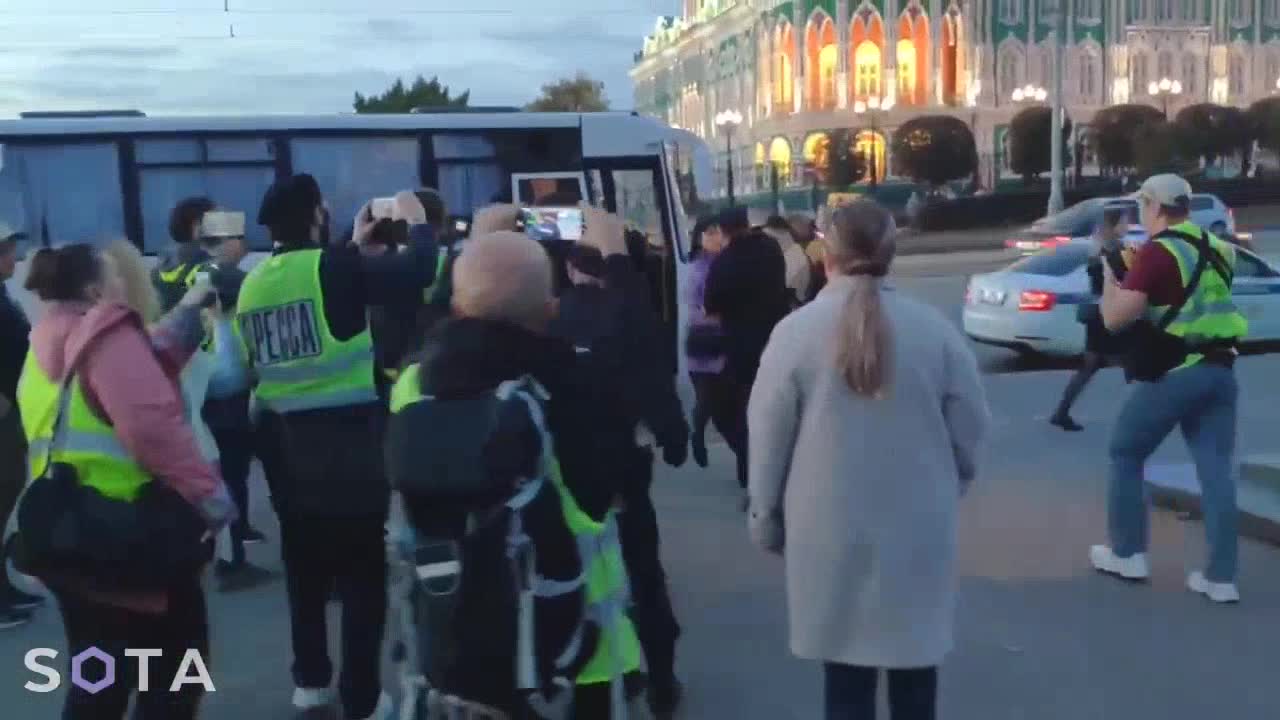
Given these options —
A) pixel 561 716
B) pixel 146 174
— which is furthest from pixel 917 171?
pixel 561 716

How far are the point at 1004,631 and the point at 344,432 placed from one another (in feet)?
10.5

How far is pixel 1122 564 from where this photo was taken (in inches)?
285

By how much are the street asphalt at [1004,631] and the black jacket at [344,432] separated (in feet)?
3.91

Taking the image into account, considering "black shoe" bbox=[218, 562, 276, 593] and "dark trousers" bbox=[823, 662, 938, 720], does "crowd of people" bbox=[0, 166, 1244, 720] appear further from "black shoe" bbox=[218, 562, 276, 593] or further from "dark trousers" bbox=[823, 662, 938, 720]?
"black shoe" bbox=[218, 562, 276, 593]

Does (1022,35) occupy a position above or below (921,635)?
above

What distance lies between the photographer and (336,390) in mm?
4973

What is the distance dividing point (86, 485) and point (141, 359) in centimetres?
36

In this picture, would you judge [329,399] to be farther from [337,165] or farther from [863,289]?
[337,165]

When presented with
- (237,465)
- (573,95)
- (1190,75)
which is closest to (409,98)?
(573,95)

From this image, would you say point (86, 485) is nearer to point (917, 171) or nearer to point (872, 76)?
point (917, 171)

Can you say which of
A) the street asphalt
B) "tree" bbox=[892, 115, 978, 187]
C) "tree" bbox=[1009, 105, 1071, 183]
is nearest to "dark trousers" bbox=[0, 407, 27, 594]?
the street asphalt

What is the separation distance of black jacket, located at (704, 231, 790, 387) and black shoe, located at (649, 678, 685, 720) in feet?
9.49

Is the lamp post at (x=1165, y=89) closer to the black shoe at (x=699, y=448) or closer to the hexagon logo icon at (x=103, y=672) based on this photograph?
the black shoe at (x=699, y=448)

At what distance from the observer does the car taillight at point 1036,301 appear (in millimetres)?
16141
